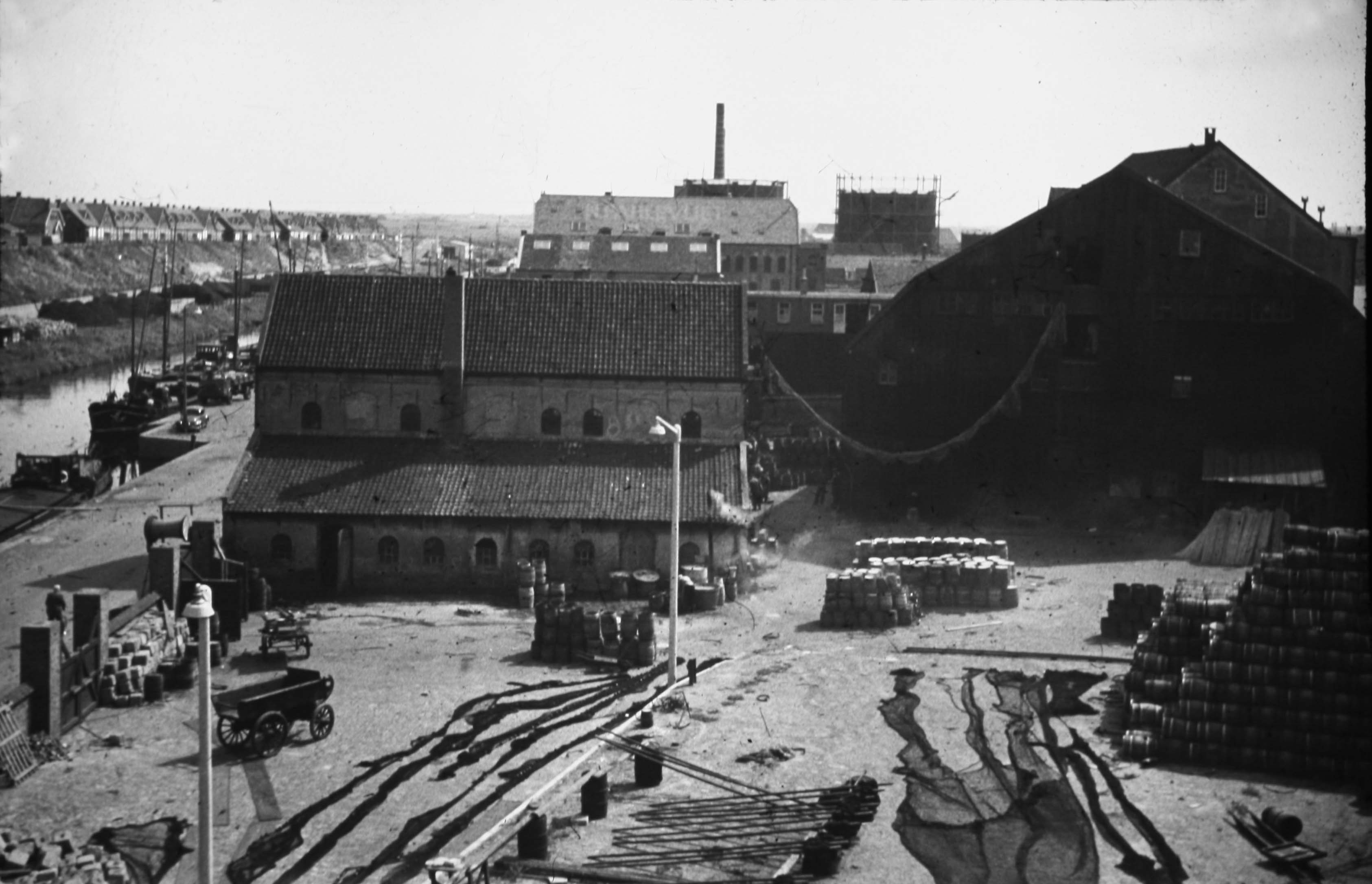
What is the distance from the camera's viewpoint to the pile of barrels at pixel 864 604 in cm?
4338

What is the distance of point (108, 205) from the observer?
7466 inches

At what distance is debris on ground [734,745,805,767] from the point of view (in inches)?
1236

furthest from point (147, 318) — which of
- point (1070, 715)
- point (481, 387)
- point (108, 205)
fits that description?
point (1070, 715)

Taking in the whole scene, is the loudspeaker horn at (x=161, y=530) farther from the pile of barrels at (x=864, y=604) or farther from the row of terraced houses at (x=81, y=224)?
the row of terraced houses at (x=81, y=224)

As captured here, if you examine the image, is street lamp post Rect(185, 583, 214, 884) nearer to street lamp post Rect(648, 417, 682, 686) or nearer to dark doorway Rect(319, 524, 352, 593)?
street lamp post Rect(648, 417, 682, 686)

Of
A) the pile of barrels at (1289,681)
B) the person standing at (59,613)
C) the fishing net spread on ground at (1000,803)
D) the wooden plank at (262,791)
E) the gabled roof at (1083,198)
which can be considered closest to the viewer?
the fishing net spread on ground at (1000,803)

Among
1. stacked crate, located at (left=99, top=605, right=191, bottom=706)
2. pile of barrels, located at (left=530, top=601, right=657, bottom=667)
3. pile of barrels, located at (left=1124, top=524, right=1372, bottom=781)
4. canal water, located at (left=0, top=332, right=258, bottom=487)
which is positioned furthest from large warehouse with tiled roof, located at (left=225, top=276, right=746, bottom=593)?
canal water, located at (left=0, top=332, right=258, bottom=487)

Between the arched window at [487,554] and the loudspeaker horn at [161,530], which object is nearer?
the loudspeaker horn at [161,530]

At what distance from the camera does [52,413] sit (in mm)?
91875

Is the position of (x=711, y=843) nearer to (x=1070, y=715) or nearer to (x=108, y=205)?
(x=1070, y=715)

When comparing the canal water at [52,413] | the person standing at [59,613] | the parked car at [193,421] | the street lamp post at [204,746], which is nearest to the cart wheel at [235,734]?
the person standing at [59,613]

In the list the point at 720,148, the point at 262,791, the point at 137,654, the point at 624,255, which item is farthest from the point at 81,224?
the point at 262,791

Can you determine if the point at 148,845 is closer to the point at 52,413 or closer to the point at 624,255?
the point at 624,255

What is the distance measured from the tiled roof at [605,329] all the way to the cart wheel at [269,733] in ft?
69.3
